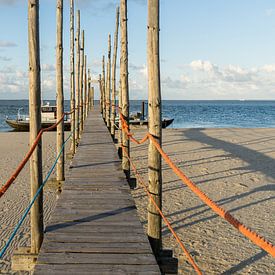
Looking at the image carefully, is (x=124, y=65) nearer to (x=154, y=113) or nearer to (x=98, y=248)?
(x=154, y=113)

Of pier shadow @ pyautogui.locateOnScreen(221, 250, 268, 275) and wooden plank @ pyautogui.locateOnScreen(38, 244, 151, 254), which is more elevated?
wooden plank @ pyautogui.locateOnScreen(38, 244, 151, 254)

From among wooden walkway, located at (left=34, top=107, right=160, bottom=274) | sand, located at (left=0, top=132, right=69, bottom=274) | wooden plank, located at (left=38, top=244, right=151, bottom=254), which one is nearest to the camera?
wooden walkway, located at (left=34, top=107, right=160, bottom=274)

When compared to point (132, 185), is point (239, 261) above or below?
below

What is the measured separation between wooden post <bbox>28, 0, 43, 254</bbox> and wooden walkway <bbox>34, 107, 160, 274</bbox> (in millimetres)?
213

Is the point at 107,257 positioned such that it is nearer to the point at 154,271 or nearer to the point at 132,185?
the point at 154,271

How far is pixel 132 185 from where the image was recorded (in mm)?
8586

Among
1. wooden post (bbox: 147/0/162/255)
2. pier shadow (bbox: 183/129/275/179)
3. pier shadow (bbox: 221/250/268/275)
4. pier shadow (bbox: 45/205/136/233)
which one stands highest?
wooden post (bbox: 147/0/162/255)

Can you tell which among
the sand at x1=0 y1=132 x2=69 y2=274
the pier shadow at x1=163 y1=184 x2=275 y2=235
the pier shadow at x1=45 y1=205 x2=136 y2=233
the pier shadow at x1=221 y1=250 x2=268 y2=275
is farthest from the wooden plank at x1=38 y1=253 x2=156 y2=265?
the pier shadow at x1=163 y1=184 x2=275 y2=235

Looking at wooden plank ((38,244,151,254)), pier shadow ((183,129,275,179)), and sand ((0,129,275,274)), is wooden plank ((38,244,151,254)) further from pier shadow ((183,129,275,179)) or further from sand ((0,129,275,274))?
pier shadow ((183,129,275,179))

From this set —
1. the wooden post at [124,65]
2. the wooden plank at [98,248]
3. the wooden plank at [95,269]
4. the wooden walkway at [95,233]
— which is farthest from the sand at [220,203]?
the wooden plank at [95,269]

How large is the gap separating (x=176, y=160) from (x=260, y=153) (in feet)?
16.0

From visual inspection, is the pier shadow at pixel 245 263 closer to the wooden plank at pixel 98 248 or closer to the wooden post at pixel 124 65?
→ the wooden plank at pixel 98 248

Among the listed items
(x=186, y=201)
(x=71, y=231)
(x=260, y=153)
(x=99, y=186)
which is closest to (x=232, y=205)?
(x=186, y=201)

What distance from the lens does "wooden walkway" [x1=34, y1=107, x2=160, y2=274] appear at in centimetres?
373
